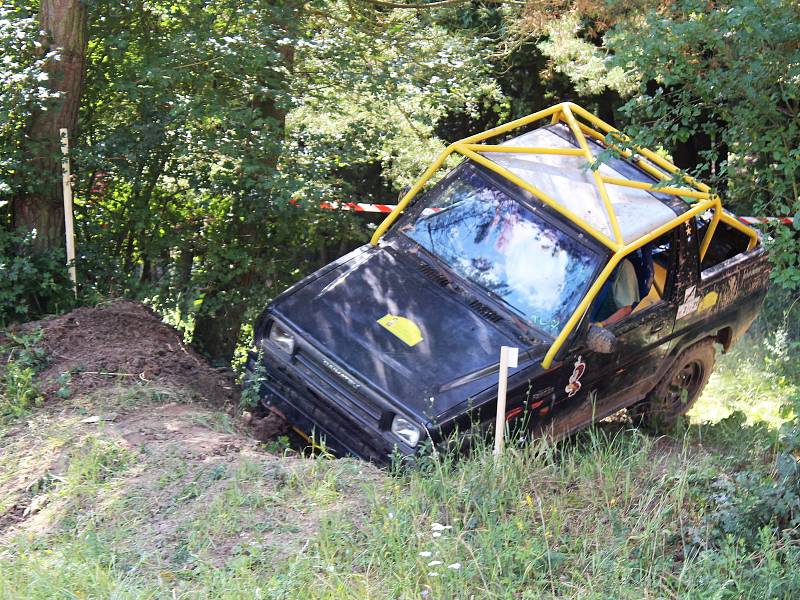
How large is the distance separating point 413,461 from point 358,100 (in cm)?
495

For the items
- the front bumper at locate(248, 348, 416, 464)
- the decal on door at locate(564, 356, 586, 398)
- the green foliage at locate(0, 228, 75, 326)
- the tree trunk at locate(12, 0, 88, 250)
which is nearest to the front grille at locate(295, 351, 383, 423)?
the front bumper at locate(248, 348, 416, 464)

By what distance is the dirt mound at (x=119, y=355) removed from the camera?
6.40m

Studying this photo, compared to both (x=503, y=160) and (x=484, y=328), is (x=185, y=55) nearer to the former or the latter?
(x=503, y=160)

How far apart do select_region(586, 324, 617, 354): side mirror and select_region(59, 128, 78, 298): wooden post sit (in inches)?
173

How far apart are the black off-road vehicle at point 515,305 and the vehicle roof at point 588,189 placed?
2 cm

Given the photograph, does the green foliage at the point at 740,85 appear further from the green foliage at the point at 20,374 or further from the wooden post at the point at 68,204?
the wooden post at the point at 68,204

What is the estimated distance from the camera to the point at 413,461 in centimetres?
528

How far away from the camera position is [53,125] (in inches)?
307

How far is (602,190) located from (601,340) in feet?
4.25

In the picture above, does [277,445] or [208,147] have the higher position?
[208,147]

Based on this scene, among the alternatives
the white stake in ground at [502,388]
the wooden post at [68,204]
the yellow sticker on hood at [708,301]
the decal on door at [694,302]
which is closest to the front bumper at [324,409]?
the white stake in ground at [502,388]

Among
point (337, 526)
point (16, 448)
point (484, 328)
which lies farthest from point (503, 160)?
point (16, 448)

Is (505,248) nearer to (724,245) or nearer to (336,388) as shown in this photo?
(336,388)

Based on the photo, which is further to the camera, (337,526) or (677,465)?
(677,465)
